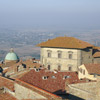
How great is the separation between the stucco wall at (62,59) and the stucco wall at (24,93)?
31.6m

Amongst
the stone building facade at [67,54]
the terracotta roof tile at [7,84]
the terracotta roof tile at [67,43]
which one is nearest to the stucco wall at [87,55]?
the stone building facade at [67,54]

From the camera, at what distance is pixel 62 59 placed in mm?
63812

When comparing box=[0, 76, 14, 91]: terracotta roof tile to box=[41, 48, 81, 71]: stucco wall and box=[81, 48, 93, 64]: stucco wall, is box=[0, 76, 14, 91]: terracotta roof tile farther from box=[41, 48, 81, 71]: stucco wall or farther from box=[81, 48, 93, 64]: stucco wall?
box=[81, 48, 93, 64]: stucco wall

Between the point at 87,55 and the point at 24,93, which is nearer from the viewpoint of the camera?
the point at 24,93

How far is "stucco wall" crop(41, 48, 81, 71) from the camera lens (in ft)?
205

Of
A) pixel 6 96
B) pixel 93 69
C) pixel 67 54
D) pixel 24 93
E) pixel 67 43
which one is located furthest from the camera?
pixel 67 43

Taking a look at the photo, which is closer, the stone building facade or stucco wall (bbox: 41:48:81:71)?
the stone building facade

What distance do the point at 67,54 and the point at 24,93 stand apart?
3378cm

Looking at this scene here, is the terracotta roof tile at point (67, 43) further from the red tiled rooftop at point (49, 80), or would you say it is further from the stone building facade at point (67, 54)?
the red tiled rooftop at point (49, 80)

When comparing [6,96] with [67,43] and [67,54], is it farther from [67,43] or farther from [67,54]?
[67,43]

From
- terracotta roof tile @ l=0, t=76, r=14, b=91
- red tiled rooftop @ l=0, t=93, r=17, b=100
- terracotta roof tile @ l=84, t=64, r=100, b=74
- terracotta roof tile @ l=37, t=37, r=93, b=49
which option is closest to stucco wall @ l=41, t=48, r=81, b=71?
terracotta roof tile @ l=37, t=37, r=93, b=49

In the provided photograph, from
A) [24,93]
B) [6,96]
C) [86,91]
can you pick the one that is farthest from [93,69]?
[24,93]

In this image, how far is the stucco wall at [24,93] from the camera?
27.8 metres

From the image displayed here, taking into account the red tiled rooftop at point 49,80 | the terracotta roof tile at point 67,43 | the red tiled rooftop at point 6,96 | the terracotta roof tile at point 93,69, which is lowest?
the red tiled rooftop at point 6,96
